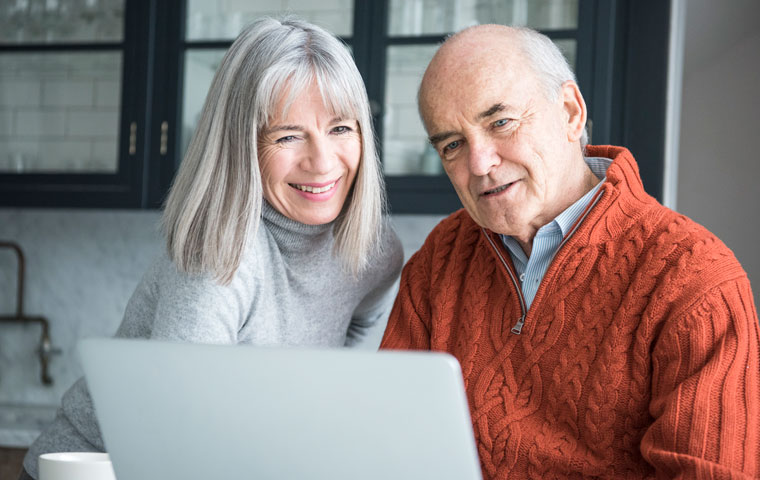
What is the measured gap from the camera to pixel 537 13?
221cm

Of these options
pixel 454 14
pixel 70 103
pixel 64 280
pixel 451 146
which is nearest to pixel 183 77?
pixel 70 103

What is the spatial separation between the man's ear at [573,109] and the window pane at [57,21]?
180 cm

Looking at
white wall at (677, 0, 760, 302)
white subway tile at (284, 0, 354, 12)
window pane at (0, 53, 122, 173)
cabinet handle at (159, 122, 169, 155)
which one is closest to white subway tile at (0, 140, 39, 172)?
window pane at (0, 53, 122, 173)

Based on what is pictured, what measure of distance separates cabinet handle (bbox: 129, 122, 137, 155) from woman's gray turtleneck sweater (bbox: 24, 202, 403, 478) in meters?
1.07

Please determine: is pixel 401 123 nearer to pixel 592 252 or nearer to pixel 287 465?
pixel 592 252

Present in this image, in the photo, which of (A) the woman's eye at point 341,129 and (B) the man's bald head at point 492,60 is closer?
(B) the man's bald head at point 492,60

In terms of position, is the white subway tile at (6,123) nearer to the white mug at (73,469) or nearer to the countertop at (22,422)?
the countertop at (22,422)

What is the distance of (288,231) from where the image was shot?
1.49 meters

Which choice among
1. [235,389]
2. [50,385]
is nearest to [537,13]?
[235,389]

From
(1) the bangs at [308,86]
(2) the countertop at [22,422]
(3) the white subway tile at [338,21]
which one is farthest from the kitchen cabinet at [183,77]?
(1) the bangs at [308,86]

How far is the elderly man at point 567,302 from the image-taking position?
3.16ft

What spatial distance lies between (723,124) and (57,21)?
244 centimetres

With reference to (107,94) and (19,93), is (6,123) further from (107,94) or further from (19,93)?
(107,94)

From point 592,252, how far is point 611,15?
1231 millimetres
